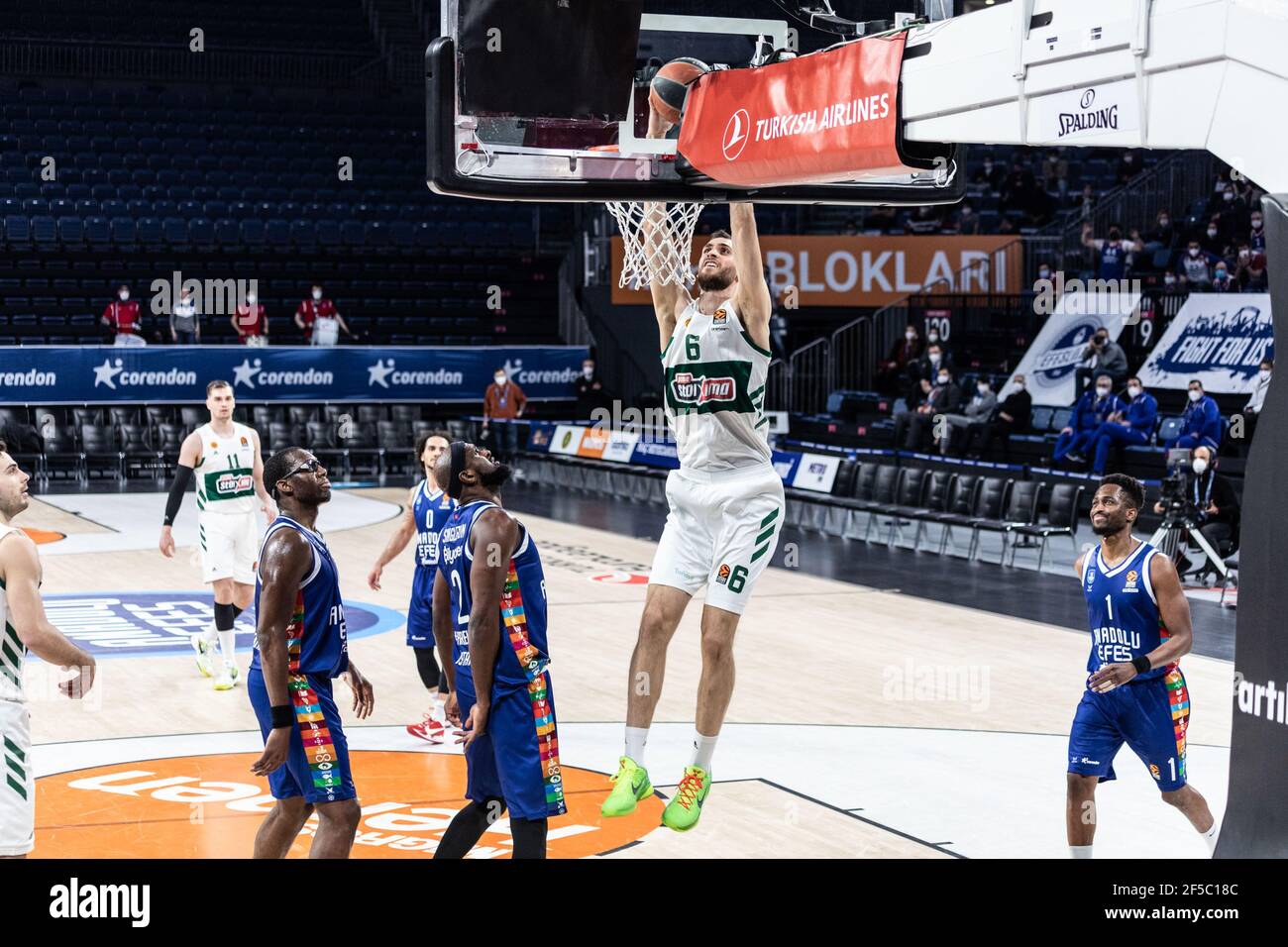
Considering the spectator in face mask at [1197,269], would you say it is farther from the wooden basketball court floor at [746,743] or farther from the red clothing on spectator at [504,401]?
the red clothing on spectator at [504,401]

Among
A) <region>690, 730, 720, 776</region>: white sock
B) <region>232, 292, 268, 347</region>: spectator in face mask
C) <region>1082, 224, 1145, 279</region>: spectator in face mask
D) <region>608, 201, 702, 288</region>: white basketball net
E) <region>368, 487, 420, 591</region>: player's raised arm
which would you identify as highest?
<region>1082, 224, 1145, 279</region>: spectator in face mask

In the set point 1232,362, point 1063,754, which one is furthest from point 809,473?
point 1063,754

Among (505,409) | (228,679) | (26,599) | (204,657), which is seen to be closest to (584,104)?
(26,599)

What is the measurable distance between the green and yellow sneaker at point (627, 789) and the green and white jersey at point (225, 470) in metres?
5.78

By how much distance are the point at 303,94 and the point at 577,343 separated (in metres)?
7.96

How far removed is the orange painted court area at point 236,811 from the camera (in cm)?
736

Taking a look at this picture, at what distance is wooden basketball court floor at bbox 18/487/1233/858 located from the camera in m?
7.61

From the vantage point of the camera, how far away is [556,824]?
7.82 meters

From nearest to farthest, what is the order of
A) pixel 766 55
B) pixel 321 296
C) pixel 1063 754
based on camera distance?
pixel 766 55 → pixel 1063 754 → pixel 321 296

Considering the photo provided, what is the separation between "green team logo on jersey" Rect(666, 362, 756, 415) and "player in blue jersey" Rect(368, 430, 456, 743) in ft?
9.35

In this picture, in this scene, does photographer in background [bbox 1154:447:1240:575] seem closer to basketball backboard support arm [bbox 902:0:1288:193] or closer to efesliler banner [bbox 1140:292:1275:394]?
efesliler banner [bbox 1140:292:1275:394]

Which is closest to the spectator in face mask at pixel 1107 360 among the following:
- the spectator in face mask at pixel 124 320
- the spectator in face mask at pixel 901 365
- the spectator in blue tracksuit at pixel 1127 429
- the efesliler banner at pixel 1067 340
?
the spectator in blue tracksuit at pixel 1127 429

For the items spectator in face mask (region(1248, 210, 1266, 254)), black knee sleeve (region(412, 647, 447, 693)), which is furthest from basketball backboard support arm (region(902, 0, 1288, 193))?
spectator in face mask (region(1248, 210, 1266, 254))
